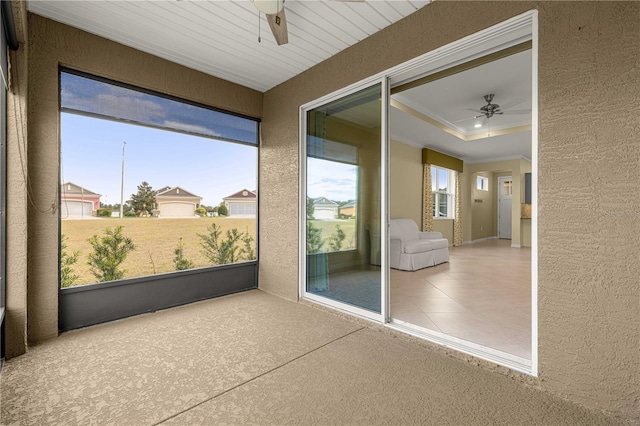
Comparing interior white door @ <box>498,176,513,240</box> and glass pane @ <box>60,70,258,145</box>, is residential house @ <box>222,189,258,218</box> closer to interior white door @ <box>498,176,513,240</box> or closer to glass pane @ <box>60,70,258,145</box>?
glass pane @ <box>60,70,258,145</box>

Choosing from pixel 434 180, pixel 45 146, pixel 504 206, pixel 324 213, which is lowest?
pixel 324 213

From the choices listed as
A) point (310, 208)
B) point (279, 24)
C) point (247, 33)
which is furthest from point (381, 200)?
point (247, 33)

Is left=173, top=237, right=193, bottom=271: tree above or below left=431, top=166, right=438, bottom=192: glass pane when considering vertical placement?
below

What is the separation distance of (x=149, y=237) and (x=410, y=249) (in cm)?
408

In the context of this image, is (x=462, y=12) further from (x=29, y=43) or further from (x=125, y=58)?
(x=29, y=43)

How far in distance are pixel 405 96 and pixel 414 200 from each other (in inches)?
120

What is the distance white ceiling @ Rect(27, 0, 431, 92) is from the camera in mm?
2369

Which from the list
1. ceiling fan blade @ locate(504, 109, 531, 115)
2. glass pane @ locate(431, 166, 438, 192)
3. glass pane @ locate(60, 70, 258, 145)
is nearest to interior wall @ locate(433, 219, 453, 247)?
glass pane @ locate(431, 166, 438, 192)

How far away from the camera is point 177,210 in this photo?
4.24m

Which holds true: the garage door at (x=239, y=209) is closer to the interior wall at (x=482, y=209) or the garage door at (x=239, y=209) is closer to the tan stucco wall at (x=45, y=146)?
the tan stucco wall at (x=45, y=146)

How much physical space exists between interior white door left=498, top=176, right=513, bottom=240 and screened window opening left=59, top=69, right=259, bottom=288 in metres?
9.94

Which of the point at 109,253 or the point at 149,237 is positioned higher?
the point at 149,237

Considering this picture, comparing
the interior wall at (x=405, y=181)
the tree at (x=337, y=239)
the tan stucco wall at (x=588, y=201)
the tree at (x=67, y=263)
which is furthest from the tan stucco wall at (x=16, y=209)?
the interior wall at (x=405, y=181)

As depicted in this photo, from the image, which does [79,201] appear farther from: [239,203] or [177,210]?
[239,203]
